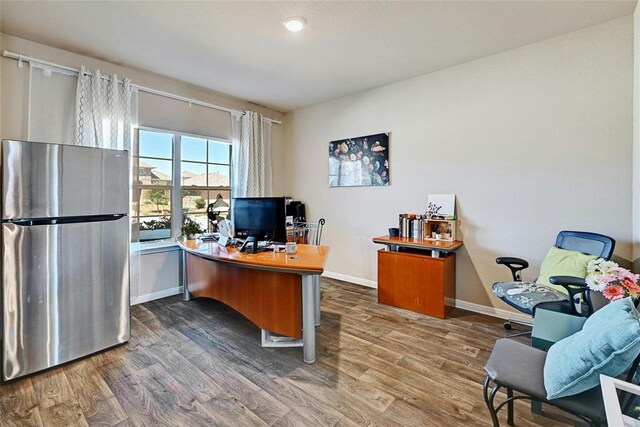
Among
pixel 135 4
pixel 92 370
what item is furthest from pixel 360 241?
pixel 135 4

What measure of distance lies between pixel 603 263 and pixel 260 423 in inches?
84.1

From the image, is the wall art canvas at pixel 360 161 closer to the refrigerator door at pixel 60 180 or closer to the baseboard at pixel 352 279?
the baseboard at pixel 352 279

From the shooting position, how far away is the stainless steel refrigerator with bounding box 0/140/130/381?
6.66ft

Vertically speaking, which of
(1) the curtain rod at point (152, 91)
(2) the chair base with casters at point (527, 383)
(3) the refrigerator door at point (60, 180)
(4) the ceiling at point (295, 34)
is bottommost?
(2) the chair base with casters at point (527, 383)

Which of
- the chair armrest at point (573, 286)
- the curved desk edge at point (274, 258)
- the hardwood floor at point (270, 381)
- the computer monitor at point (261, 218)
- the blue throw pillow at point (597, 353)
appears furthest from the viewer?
the computer monitor at point (261, 218)

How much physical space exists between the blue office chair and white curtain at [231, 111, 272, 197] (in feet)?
11.1

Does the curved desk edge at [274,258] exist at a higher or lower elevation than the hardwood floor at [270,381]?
higher

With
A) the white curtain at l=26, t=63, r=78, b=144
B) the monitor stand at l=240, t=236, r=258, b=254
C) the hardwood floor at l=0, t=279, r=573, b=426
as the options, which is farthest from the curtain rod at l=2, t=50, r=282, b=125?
the hardwood floor at l=0, t=279, r=573, b=426

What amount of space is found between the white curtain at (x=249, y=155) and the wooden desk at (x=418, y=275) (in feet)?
7.05

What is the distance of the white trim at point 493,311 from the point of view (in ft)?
9.51

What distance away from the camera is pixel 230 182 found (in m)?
4.45

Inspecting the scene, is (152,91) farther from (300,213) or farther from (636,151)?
(636,151)

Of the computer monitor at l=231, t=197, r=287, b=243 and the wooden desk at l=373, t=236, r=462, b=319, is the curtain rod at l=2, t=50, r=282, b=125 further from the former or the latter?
the wooden desk at l=373, t=236, r=462, b=319

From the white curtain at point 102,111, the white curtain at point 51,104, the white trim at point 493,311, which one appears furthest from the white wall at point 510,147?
the white curtain at point 51,104
